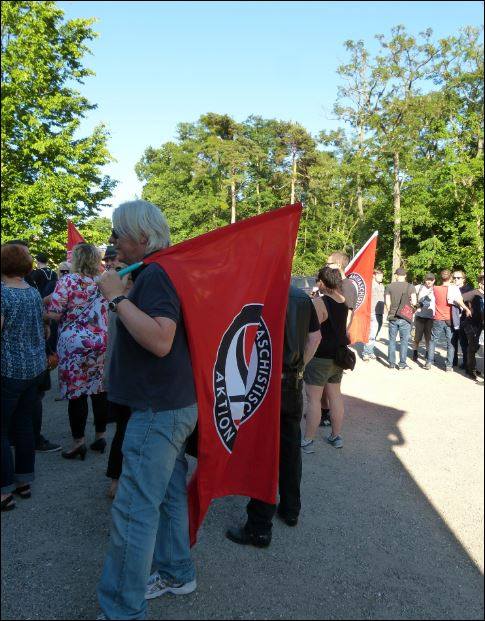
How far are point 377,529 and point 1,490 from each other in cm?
267

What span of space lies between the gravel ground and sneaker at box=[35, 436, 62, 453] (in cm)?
16

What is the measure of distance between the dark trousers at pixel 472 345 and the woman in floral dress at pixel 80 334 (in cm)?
676

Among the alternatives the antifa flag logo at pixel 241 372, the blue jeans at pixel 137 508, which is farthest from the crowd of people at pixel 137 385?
the antifa flag logo at pixel 241 372

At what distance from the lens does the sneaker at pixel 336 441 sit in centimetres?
510

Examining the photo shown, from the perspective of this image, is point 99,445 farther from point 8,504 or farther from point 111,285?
point 111,285

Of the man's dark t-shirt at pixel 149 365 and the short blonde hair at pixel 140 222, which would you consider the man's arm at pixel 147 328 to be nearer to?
the man's dark t-shirt at pixel 149 365

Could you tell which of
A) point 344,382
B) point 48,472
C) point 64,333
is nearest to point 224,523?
point 48,472

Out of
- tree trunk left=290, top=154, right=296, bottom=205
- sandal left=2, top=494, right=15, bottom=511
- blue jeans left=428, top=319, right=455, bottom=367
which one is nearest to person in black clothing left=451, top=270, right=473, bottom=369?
blue jeans left=428, top=319, right=455, bottom=367

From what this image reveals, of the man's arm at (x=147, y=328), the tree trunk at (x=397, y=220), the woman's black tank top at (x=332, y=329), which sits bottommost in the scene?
the woman's black tank top at (x=332, y=329)

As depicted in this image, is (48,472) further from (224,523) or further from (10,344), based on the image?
(224,523)

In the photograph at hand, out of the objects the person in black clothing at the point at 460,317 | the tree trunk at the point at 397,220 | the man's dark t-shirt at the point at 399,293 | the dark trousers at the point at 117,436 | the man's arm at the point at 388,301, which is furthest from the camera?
the tree trunk at the point at 397,220


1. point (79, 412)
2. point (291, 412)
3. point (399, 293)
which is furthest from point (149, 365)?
point (399, 293)

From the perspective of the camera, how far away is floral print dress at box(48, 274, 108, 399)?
4.45 m

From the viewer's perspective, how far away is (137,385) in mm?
2309
